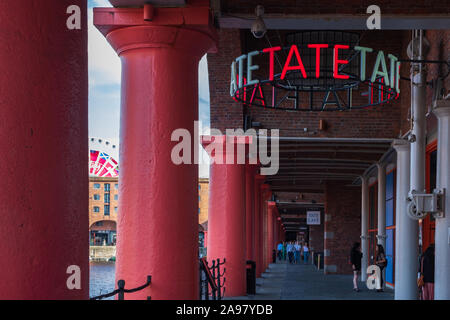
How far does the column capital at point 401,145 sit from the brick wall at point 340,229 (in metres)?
15.8

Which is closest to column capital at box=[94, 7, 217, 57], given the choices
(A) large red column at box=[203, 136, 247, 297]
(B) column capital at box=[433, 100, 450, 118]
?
(B) column capital at box=[433, 100, 450, 118]

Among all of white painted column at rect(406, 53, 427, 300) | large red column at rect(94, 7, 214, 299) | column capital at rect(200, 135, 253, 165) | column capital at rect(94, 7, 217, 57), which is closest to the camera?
large red column at rect(94, 7, 214, 299)

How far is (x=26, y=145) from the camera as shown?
262 cm

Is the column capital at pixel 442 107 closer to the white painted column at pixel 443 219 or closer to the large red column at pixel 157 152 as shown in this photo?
the white painted column at pixel 443 219

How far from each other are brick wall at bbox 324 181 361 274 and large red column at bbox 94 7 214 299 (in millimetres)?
24084

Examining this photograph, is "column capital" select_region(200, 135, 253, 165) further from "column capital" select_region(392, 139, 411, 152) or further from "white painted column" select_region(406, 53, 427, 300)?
"white painted column" select_region(406, 53, 427, 300)

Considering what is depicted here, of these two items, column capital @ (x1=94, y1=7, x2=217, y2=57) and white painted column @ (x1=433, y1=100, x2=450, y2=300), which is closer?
column capital @ (x1=94, y1=7, x2=217, y2=57)

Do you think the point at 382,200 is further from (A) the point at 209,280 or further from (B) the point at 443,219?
(A) the point at 209,280

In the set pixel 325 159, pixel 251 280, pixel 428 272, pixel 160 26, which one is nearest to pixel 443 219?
pixel 428 272

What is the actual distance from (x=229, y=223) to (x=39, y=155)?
1428 centimetres

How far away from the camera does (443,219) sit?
35.4 ft

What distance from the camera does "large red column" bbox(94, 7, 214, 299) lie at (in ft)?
20.9

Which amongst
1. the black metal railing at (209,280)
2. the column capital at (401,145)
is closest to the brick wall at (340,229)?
the black metal railing at (209,280)
